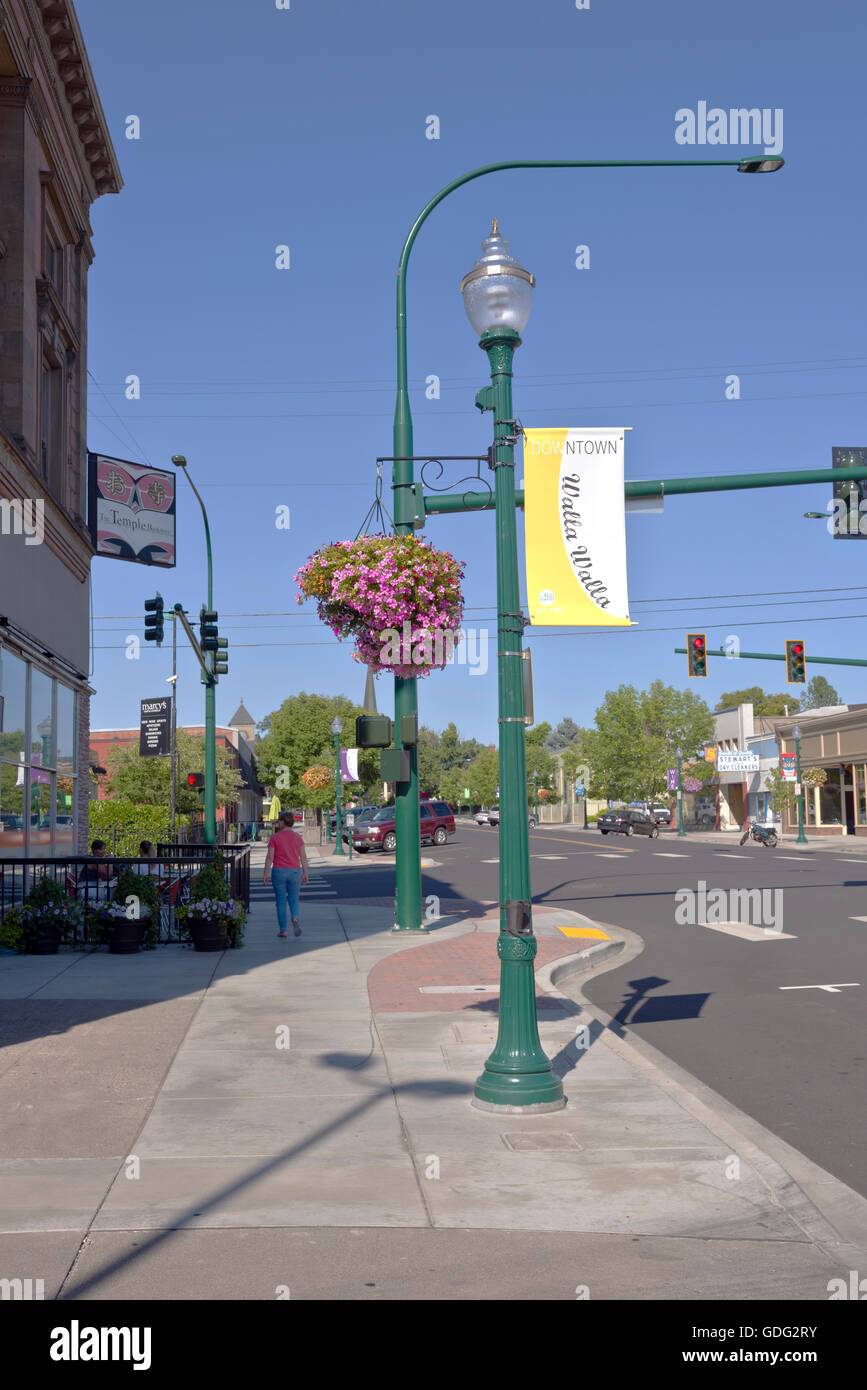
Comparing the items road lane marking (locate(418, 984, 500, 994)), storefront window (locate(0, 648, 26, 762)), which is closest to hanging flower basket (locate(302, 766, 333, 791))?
storefront window (locate(0, 648, 26, 762))

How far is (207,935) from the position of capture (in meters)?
15.0

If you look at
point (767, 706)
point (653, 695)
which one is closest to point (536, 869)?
point (653, 695)

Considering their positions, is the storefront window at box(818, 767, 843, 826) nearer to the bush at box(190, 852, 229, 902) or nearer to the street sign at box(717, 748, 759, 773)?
the street sign at box(717, 748, 759, 773)

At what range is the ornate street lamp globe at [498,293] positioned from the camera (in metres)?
7.78

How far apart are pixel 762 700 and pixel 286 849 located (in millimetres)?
128071

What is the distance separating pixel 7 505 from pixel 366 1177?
1457cm

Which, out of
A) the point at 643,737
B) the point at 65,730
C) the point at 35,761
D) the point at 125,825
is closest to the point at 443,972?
the point at 35,761

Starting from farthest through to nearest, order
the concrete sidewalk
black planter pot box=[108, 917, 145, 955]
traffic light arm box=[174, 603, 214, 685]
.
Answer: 1. traffic light arm box=[174, 603, 214, 685]
2. black planter pot box=[108, 917, 145, 955]
3. the concrete sidewalk

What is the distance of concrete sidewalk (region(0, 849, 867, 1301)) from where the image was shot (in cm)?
470

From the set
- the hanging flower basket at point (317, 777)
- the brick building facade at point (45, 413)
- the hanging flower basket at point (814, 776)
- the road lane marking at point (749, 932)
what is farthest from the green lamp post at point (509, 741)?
the hanging flower basket at point (814, 776)

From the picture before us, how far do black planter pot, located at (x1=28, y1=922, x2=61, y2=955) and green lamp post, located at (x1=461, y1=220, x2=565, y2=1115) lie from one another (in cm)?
851

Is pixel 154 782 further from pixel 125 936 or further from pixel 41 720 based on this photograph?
pixel 125 936

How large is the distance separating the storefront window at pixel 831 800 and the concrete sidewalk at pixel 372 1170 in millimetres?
50239

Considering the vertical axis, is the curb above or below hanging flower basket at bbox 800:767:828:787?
below
